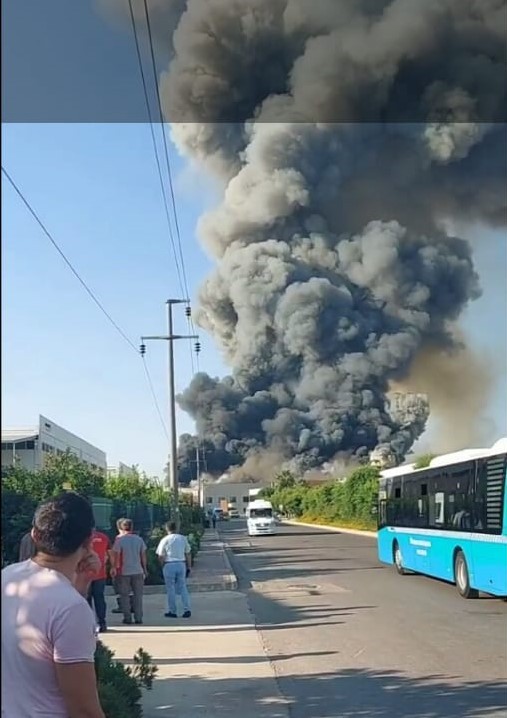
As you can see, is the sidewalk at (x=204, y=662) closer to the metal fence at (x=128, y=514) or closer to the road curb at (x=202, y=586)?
the road curb at (x=202, y=586)

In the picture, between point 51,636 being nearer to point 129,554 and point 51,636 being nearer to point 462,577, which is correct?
point 129,554

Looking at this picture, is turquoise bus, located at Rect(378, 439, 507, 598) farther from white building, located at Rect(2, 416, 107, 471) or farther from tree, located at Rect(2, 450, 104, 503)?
white building, located at Rect(2, 416, 107, 471)

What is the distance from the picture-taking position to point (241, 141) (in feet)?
232

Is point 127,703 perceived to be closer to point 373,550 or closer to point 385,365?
point 373,550

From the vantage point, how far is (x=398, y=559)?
2039cm

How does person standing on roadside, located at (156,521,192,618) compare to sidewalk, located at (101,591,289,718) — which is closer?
sidewalk, located at (101,591,289,718)

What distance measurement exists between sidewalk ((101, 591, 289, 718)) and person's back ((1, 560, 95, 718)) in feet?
15.3

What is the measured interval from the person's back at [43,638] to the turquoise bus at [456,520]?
35.2 feet

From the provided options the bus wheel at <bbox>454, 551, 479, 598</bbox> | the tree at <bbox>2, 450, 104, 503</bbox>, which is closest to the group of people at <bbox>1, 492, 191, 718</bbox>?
the tree at <bbox>2, 450, 104, 503</bbox>

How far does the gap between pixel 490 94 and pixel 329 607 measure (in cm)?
5104

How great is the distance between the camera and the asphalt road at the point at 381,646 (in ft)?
24.7

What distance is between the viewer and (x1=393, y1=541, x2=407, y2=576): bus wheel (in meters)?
20.1

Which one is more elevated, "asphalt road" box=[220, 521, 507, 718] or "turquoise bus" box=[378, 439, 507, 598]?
"turquoise bus" box=[378, 439, 507, 598]

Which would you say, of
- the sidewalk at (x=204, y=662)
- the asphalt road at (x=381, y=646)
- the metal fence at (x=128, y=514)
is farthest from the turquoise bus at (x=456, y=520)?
the metal fence at (x=128, y=514)
